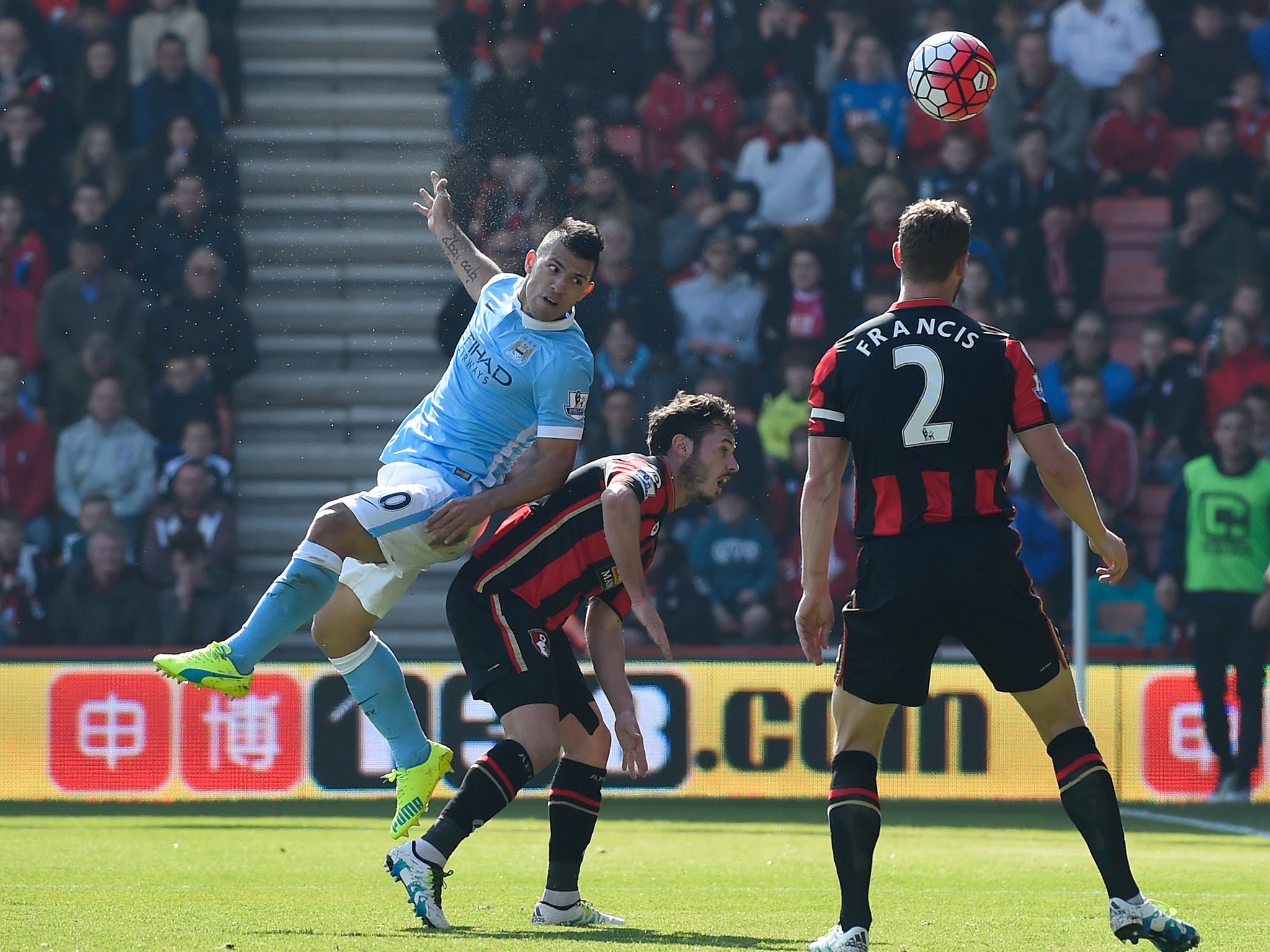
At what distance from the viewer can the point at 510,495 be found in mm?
6078

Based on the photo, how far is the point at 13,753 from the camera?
428 inches

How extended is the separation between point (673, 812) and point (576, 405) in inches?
188

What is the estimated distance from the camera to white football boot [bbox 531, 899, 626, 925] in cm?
577

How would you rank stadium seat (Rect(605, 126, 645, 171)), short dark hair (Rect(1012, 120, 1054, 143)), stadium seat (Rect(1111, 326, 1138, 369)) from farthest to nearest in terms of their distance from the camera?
stadium seat (Rect(605, 126, 645, 171))
stadium seat (Rect(1111, 326, 1138, 369))
short dark hair (Rect(1012, 120, 1054, 143))

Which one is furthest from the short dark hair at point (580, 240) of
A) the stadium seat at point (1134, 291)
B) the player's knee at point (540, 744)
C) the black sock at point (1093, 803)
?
the stadium seat at point (1134, 291)

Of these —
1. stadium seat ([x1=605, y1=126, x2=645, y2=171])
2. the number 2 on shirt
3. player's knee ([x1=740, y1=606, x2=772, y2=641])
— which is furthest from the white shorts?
stadium seat ([x1=605, y1=126, x2=645, y2=171])

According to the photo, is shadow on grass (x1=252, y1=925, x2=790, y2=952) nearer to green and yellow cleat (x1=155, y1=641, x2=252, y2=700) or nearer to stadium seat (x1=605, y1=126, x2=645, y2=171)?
green and yellow cleat (x1=155, y1=641, x2=252, y2=700)

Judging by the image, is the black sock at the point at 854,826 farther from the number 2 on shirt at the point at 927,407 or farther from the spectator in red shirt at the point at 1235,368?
the spectator in red shirt at the point at 1235,368

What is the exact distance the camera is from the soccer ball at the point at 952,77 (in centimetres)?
847

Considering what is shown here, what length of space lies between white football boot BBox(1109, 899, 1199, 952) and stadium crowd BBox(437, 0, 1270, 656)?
735 centimetres

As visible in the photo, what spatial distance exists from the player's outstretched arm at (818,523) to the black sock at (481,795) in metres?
1.22

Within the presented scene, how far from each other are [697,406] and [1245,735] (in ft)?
20.1

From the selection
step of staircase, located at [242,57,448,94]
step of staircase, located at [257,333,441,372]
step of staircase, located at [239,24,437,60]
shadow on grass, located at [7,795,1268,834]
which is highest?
step of staircase, located at [239,24,437,60]

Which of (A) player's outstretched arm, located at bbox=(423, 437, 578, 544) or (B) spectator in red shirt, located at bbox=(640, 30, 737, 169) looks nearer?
(A) player's outstretched arm, located at bbox=(423, 437, 578, 544)
